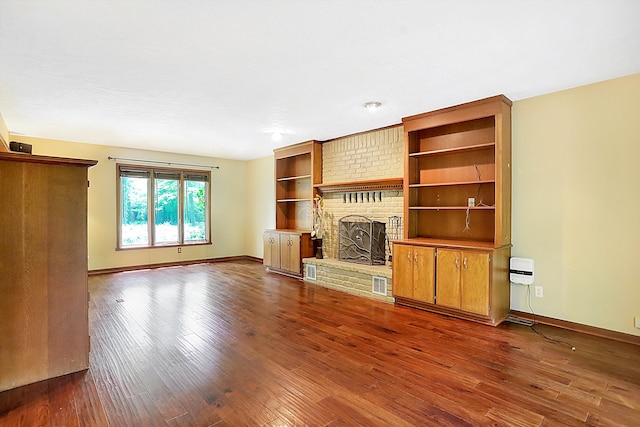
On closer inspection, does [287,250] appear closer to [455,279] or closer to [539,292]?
[455,279]

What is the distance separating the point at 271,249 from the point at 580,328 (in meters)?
5.13

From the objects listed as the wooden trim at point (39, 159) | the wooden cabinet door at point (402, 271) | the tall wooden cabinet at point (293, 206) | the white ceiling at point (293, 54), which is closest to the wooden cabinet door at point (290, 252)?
the tall wooden cabinet at point (293, 206)

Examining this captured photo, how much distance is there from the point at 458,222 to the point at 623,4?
2.79 metres

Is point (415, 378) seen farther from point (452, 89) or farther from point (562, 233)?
point (452, 89)

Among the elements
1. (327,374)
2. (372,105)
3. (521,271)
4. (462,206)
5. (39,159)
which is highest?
(372,105)

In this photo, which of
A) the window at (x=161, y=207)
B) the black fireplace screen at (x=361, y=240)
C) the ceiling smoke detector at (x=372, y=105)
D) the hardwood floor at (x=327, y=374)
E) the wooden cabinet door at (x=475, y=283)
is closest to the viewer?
the hardwood floor at (x=327, y=374)

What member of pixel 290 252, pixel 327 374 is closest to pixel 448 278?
pixel 327 374

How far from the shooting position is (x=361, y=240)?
5.54m

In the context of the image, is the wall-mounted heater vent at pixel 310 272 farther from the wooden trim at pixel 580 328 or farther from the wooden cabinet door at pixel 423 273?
the wooden trim at pixel 580 328

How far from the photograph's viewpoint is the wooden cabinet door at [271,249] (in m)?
6.72

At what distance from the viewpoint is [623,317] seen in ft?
10.7

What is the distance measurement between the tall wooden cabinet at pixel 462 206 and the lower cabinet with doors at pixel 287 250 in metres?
2.17

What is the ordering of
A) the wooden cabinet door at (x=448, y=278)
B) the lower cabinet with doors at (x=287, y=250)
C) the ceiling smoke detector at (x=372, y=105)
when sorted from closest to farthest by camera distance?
the wooden cabinet door at (x=448, y=278), the ceiling smoke detector at (x=372, y=105), the lower cabinet with doors at (x=287, y=250)

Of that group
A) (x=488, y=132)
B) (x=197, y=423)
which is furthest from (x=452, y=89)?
(x=197, y=423)
